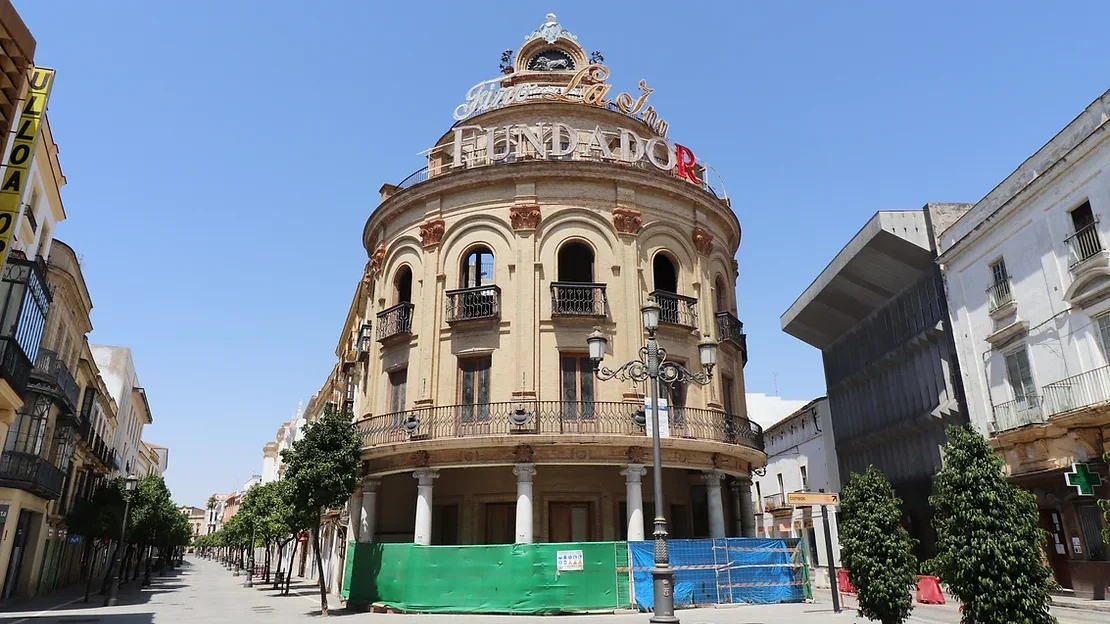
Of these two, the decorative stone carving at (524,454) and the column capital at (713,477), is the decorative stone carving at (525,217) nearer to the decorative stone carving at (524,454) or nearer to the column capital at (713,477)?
the decorative stone carving at (524,454)

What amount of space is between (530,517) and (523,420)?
2673 mm

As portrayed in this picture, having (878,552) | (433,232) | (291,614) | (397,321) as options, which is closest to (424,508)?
(291,614)

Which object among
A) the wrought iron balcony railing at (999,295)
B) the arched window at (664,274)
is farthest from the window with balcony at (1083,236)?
the arched window at (664,274)

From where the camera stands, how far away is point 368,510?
879 inches

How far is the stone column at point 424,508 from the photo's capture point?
1991cm

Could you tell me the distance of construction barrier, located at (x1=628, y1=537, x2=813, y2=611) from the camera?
59.5ft

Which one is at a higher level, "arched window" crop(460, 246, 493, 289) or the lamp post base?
"arched window" crop(460, 246, 493, 289)

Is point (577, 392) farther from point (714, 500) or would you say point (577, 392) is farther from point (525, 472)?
point (714, 500)

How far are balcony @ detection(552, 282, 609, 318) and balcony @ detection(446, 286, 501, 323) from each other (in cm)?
186

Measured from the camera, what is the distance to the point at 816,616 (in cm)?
1712

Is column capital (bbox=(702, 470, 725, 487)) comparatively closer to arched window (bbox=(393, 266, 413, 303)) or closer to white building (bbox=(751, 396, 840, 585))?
arched window (bbox=(393, 266, 413, 303))

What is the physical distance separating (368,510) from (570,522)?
6.60 metres

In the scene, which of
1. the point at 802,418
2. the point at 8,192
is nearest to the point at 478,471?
the point at 8,192

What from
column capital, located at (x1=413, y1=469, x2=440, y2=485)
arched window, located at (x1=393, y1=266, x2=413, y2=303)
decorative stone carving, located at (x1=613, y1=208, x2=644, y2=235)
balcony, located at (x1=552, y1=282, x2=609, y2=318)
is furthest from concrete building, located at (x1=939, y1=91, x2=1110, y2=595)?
arched window, located at (x1=393, y1=266, x2=413, y2=303)
